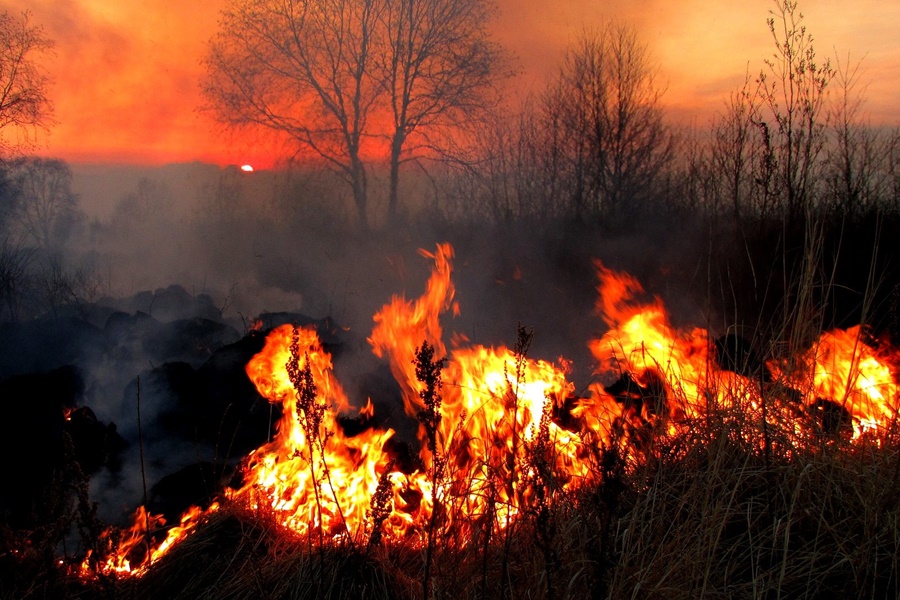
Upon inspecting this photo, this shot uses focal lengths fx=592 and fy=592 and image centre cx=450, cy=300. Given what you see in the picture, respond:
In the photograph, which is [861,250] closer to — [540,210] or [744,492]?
[744,492]

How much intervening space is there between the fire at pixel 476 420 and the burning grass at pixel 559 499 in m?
0.02

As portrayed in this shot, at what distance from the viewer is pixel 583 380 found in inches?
269

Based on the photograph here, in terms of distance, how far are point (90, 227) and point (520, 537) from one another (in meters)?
14.0

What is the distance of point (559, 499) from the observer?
8.88 feet

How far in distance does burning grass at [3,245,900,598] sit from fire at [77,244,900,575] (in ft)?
0.06

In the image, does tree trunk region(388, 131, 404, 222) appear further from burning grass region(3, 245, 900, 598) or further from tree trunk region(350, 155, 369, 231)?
burning grass region(3, 245, 900, 598)

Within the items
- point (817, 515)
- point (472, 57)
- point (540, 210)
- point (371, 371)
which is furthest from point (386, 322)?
point (472, 57)

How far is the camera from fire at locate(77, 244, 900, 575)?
2.86 meters

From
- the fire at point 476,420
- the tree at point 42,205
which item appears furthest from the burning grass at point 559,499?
the tree at point 42,205

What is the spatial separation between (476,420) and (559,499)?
1.02 metres

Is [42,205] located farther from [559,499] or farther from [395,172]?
[559,499]

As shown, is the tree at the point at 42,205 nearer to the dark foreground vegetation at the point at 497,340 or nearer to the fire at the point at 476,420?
the dark foreground vegetation at the point at 497,340

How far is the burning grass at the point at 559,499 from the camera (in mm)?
2096

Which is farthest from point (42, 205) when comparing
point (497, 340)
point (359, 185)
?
point (497, 340)
